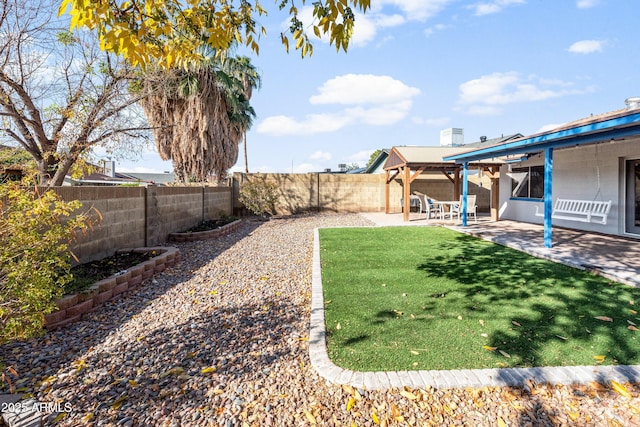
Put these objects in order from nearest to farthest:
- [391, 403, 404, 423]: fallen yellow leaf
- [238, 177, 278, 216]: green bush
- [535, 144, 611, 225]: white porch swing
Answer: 1. [391, 403, 404, 423]: fallen yellow leaf
2. [535, 144, 611, 225]: white porch swing
3. [238, 177, 278, 216]: green bush

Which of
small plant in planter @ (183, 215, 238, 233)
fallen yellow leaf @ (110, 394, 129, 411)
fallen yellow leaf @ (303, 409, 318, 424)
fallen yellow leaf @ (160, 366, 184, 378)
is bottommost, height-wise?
fallen yellow leaf @ (303, 409, 318, 424)

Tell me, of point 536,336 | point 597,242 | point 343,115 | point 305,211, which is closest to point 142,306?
point 536,336

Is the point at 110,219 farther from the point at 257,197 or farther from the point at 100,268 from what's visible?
the point at 257,197

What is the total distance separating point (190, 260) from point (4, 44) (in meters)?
4.45

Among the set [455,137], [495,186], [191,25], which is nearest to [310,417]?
[191,25]

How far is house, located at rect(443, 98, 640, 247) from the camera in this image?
653 centimetres

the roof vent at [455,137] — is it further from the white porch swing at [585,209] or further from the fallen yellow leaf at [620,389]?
the fallen yellow leaf at [620,389]

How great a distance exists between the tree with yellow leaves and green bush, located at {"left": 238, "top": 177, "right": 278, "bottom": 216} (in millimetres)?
10642

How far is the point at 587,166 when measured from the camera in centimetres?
926

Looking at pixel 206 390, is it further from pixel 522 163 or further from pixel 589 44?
pixel 589 44

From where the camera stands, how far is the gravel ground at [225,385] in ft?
6.81

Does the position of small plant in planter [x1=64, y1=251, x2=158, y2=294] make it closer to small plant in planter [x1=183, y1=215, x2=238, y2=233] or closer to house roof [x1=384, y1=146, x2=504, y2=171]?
small plant in planter [x1=183, y1=215, x2=238, y2=233]

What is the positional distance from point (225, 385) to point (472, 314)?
2.70 m

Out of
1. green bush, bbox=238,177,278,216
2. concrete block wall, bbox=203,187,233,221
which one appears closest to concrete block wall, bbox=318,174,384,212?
green bush, bbox=238,177,278,216
